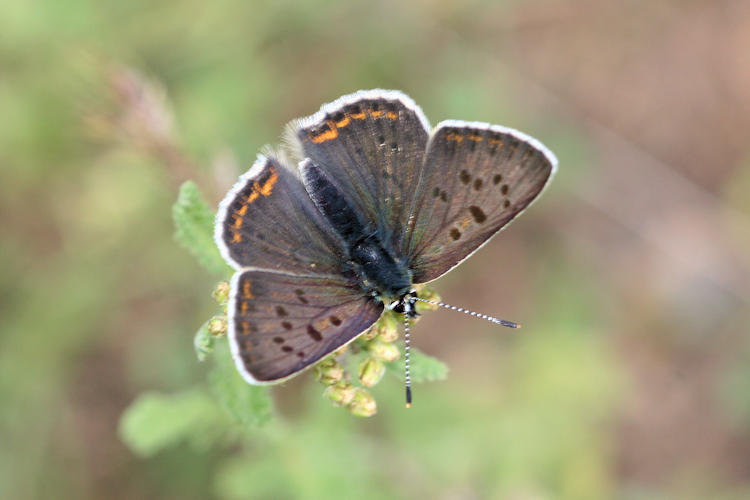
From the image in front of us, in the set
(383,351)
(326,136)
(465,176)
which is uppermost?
(326,136)

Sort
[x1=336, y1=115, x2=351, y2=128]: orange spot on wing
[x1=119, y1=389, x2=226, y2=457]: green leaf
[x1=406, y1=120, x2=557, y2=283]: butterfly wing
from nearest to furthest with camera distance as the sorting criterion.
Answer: [x1=406, y1=120, x2=557, y2=283]: butterfly wing → [x1=336, y1=115, x2=351, y2=128]: orange spot on wing → [x1=119, y1=389, x2=226, y2=457]: green leaf

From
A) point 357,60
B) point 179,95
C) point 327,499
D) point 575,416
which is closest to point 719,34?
point 357,60

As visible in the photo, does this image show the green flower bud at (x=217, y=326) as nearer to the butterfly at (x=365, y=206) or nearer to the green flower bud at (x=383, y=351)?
the butterfly at (x=365, y=206)

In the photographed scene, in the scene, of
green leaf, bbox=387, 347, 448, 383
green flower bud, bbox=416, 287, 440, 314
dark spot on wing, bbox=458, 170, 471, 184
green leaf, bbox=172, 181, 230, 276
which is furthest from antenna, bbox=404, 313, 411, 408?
green leaf, bbox=172, 181, 230, 276

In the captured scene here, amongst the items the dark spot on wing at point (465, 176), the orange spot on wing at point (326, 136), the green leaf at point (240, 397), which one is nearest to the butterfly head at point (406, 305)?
the dark spot on wing at point (465, 176)

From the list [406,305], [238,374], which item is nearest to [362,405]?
[406,305]

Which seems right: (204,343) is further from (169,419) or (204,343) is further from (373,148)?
(373,148)

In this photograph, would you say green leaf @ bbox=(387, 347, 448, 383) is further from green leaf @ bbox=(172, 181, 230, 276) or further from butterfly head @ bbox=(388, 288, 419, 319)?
green leaf @ bbox=(172, 181, 230, 276)
